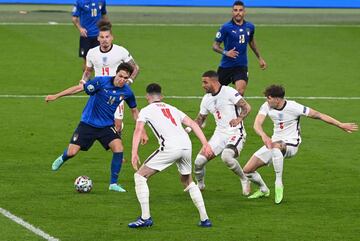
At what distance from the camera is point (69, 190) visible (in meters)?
20.5

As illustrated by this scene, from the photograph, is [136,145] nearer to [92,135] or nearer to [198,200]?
[198,200]

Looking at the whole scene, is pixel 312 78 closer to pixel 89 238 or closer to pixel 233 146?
pixel 233 146

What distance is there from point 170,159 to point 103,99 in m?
2.81

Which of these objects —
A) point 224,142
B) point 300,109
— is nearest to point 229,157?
point 224,142

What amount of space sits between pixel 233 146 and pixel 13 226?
177 inches

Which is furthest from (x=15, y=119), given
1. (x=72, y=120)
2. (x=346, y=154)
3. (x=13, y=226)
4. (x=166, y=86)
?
(x=13, y=226)

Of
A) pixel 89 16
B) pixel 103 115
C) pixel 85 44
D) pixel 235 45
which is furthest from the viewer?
pixel 89 16

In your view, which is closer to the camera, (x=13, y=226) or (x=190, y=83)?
(x=13, y=226)

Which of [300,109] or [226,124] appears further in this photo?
[226,124]

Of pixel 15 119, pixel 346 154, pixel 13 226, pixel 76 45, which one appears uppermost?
pixel 13 226

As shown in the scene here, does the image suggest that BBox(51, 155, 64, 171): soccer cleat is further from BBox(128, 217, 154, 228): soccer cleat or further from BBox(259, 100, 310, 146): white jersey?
BBox(259, 100, 310, 146): white jersey

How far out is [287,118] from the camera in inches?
789

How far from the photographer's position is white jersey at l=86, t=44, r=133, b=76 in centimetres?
2291

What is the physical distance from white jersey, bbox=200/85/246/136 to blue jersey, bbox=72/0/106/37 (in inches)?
434
